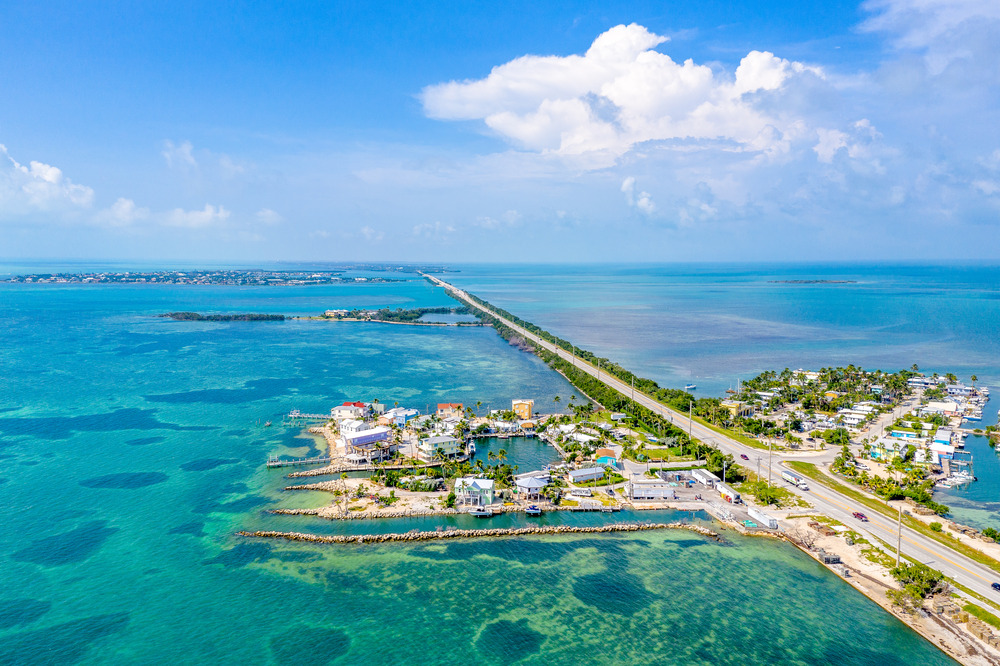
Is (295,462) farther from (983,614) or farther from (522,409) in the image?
(983,614)

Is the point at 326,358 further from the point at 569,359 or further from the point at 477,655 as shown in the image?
the point at 477,655

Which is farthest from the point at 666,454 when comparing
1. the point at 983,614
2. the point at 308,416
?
the point at 308,416

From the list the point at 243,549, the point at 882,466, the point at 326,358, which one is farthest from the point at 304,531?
the point at 326,358

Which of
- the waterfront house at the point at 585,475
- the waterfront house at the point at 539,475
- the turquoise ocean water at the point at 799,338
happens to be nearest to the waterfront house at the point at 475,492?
the waterfront house at the point at 539,475

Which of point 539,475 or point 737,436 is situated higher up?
point 539,475

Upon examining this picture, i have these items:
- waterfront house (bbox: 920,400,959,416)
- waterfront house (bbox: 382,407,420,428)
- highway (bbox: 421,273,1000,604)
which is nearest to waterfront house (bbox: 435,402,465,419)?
waterfront house (bbox: 382,407,420,428)

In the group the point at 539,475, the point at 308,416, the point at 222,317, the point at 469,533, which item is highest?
the point at 222,317

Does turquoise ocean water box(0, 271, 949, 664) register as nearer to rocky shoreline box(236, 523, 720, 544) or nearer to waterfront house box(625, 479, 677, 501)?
rocky shoreline box(236, 523, 720, 544)
